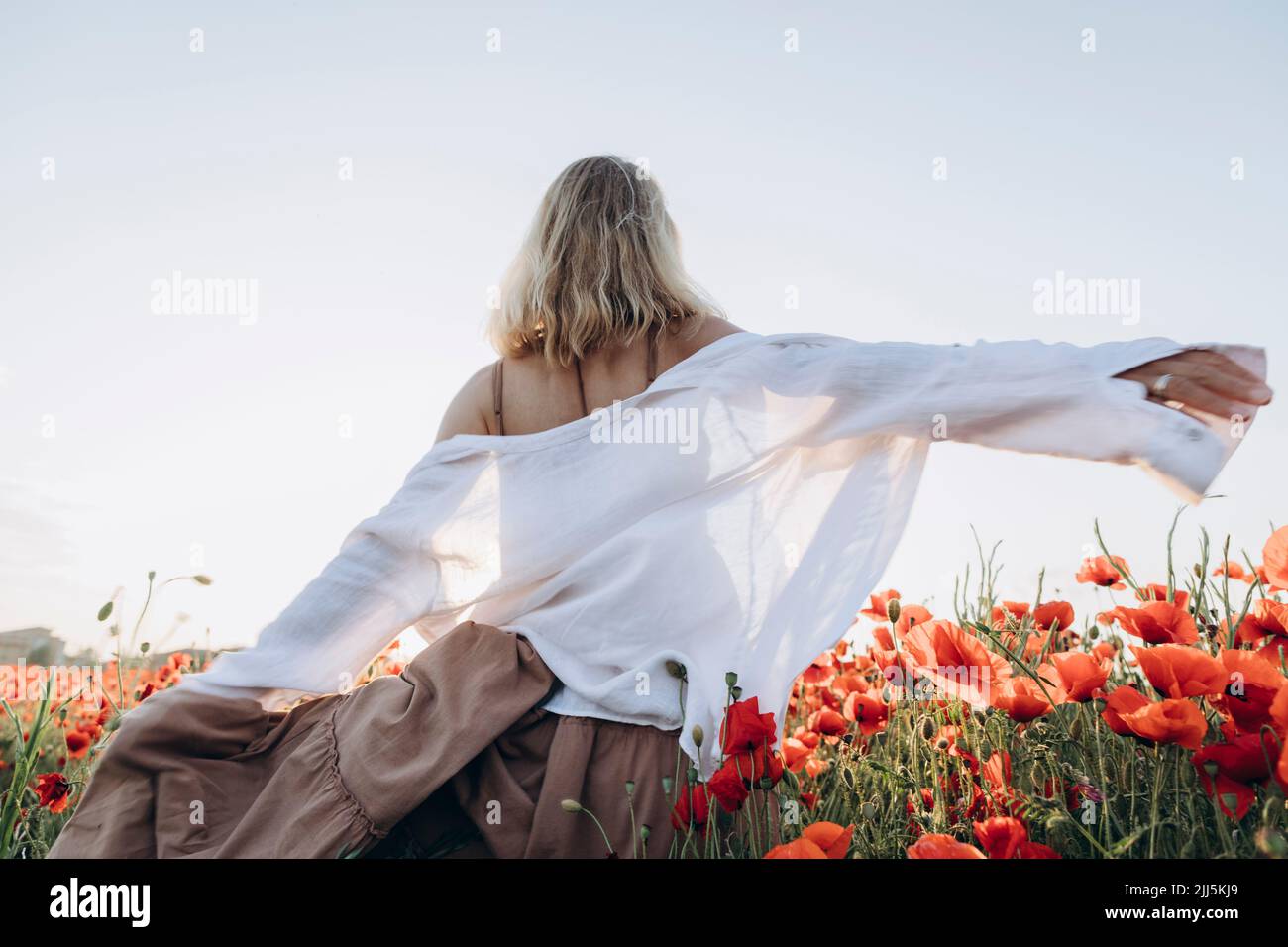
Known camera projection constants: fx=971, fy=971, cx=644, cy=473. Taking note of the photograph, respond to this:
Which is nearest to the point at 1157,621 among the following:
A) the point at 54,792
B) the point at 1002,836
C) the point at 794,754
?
the point at 1002,836

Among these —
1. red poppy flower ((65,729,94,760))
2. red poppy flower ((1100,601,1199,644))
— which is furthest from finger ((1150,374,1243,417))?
red poppy flower ((65,729,94,760))

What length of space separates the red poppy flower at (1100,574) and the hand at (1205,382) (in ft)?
2.69

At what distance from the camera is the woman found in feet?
6.18

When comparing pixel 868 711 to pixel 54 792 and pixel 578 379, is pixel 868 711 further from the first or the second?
pixel 54 792

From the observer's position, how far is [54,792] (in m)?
2.51

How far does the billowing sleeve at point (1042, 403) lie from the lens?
5.75 feet

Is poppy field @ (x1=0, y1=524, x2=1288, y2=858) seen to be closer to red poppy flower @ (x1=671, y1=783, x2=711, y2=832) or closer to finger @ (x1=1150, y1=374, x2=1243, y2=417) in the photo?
red poppy flower @ (x1=671, y1=783, x2=711, y2=832)

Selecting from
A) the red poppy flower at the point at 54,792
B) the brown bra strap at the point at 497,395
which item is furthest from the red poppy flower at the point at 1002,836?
the red poppy flower at the point at 54,792

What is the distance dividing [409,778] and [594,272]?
1.31 metres

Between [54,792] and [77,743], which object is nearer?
[54,792]

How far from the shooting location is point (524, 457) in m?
2.34

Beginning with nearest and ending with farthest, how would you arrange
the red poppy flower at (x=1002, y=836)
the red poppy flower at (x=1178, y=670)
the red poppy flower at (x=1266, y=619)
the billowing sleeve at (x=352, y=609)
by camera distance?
the red poppy flower at (x=1002, y=836) < the red poppy flower at (x=1178, y=670) < the red poppy flower at (x=1266, y=619) < the billowing sleeve at (x=352, y=609)

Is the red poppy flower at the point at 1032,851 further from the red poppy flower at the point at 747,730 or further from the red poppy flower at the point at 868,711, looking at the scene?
the red poppy flower at the point at 868,711
